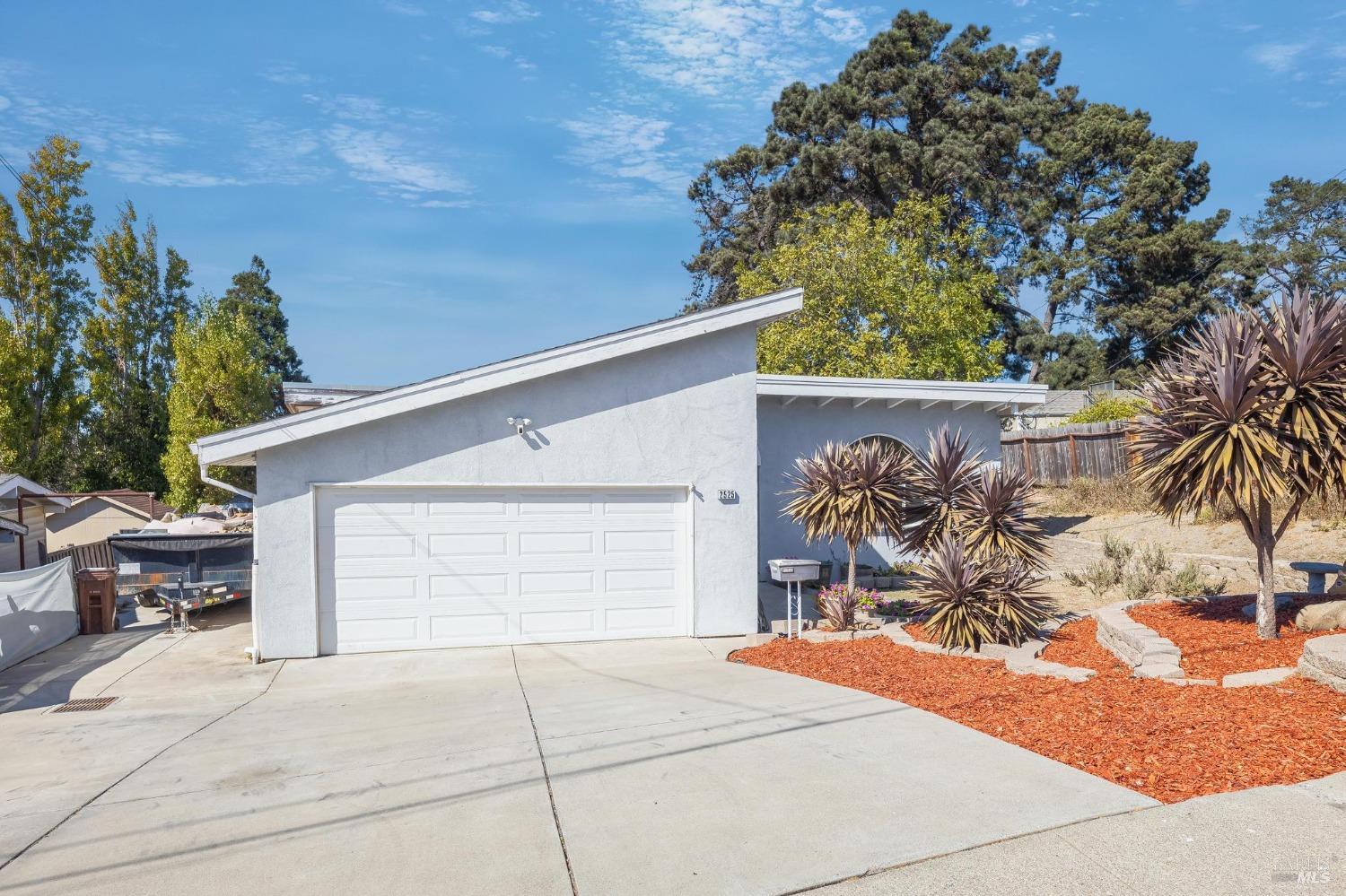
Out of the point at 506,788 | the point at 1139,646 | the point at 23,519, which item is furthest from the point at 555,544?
the point at 23,519

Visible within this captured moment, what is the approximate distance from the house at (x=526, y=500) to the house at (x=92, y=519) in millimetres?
15567

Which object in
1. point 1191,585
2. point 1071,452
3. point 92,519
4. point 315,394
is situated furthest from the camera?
point 1071,452

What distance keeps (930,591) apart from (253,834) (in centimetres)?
727

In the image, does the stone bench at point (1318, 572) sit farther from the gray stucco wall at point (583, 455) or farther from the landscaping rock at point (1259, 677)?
the gray stucco wall at point (583, 455)

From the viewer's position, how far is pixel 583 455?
35.8 feet

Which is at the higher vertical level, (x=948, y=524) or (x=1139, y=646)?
(x=948, y=524)

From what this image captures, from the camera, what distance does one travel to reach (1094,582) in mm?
12953

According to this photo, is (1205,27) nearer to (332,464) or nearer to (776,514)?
(776,514)

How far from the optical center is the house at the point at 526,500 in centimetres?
1009

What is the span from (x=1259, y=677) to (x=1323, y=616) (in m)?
2.00

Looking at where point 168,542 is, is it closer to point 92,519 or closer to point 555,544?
point 555,544

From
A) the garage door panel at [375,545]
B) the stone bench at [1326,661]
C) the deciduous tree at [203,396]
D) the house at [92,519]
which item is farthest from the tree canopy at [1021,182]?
the stone bench at [1326,661]

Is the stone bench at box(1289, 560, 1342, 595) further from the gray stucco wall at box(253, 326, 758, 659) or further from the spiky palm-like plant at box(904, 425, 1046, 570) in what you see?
A: the gray stucco wall at box(253, 326, 758, 659)

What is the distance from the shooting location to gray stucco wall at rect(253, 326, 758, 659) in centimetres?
1005
